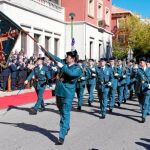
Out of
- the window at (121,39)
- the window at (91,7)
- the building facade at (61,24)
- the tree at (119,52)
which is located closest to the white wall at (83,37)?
the building facade at (61,24)

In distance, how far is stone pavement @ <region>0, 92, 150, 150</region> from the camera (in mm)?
8609

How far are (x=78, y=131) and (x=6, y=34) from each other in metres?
2.76

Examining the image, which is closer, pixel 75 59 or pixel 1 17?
pixel 75 59

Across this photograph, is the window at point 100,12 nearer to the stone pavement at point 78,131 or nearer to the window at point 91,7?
the window at point 91,7

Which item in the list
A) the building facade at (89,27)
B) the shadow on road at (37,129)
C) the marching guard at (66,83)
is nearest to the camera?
the marching guard at (66,83)

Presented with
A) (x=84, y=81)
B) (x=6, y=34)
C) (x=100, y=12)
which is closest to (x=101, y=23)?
(x=100, y=12)

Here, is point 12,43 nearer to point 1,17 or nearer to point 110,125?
point 1,17

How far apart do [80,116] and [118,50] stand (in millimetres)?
41164

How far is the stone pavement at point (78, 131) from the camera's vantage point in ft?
28.2

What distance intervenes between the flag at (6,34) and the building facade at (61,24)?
36.3 feet

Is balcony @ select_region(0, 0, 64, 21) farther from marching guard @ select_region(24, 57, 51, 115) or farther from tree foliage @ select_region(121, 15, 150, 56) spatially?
tree foliage @ select_region(121, 15, 150, 56)

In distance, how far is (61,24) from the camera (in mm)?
32406

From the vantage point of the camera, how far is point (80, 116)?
12734 millimetres

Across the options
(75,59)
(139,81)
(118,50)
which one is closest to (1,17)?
(75,59)
